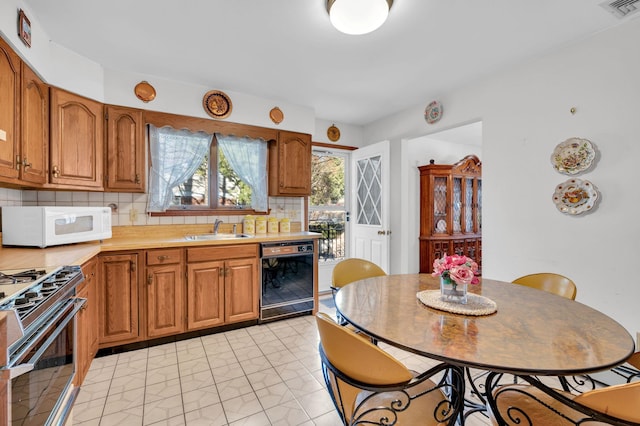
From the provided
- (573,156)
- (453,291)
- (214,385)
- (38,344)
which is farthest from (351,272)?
(573,156)

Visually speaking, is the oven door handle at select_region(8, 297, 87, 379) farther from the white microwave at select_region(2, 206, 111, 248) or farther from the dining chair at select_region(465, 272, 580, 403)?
the dining chair at select_region(465, 272, 580, 403)

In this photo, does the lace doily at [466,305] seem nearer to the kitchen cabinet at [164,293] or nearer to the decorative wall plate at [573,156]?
the decorative wall plate at [573,156]

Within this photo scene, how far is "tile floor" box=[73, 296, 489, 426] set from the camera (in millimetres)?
1699

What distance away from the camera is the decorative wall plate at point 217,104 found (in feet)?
9.87

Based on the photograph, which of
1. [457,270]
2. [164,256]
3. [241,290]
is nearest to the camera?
[457,270]

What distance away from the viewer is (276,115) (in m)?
3.39

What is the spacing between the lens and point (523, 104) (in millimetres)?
2471

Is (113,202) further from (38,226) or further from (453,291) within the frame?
(453,291)

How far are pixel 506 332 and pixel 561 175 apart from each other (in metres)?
1.74

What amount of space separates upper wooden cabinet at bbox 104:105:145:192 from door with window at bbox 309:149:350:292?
2.15 m

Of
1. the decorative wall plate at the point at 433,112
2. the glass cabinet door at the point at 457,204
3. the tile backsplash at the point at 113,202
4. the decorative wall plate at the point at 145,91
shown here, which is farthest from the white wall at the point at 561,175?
the decorative wall plate at the point at 145,91

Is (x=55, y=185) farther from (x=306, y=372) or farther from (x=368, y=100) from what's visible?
(x=368, y=100)

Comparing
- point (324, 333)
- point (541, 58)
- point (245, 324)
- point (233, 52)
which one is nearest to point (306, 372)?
point (245, 324)

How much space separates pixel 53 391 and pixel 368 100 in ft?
11.2
